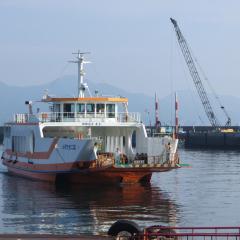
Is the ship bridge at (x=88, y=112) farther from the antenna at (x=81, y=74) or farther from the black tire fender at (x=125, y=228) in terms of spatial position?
the black tire fender at (x=125, y=228)

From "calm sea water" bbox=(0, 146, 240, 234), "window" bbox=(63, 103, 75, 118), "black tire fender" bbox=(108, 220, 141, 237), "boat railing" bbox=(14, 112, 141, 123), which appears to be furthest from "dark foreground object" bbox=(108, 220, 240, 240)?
"window" bbox=(63, 103, 75, 118)

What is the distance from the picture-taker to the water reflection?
2892 cm

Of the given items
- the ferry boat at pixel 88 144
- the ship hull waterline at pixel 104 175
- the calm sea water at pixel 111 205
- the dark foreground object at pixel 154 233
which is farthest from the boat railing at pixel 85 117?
the dark foreground object at pixel 154 233

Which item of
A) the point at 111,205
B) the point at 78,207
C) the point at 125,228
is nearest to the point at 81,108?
the point at 111,205

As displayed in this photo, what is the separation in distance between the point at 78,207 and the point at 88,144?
6.66m

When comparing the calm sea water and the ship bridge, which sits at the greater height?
the ship bridge

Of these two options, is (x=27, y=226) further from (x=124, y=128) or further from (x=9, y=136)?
(x=9, y=136)

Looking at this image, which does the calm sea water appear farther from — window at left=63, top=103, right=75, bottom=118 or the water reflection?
window at left=63, top=103, right=75, bottom=118

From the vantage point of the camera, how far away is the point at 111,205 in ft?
114

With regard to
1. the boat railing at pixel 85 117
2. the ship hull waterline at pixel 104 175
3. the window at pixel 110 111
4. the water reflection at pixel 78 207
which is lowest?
the water reflection at pixel 78 207

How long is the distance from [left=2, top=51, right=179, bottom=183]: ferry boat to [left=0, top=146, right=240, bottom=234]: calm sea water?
3.09 feet

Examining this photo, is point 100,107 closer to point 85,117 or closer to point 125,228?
point 85,117

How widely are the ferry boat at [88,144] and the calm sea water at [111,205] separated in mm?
942

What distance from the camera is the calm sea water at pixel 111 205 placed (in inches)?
1156
